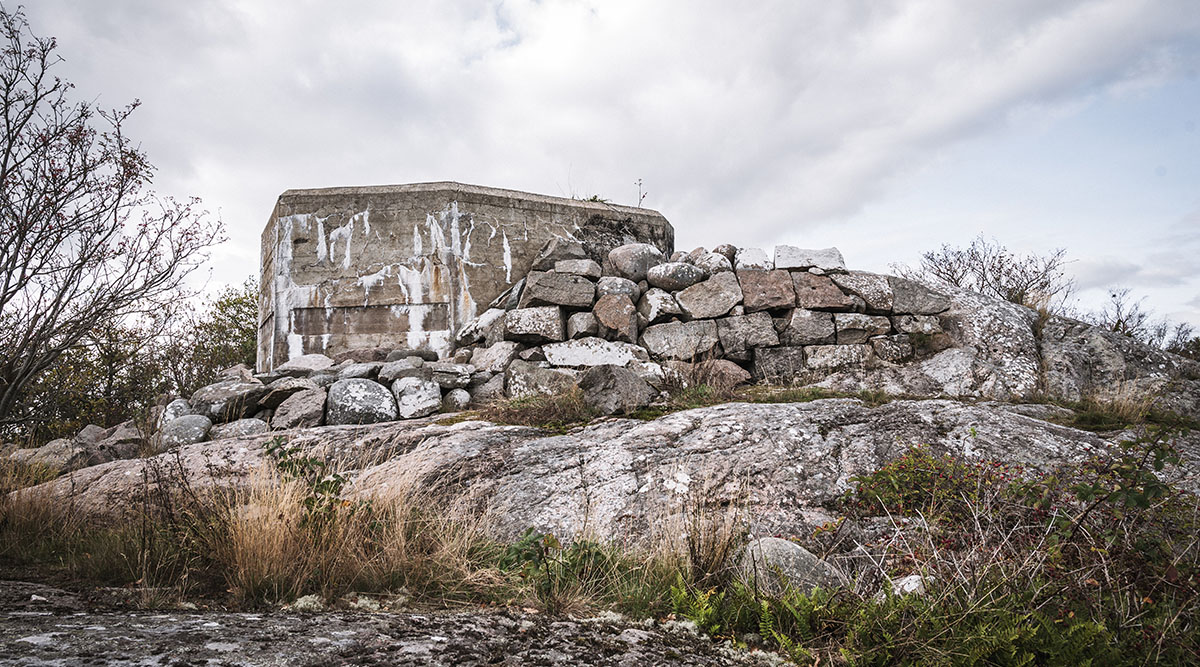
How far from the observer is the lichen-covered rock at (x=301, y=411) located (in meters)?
6.95

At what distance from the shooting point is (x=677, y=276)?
868cm

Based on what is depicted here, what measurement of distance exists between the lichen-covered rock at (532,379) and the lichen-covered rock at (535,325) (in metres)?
0.45

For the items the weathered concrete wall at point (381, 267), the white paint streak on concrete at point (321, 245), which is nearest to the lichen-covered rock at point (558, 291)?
the weathered concrete wall at point (381, 267)

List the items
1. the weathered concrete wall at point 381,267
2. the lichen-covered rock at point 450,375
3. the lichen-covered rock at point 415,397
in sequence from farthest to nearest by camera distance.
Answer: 1. the weathered concrete wall at point 381,267
2. the lichen-covered rock at point 450,375
3. the lichen-covered rock at point 415,397

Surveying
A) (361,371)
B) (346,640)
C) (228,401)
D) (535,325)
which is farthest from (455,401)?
(346,640)

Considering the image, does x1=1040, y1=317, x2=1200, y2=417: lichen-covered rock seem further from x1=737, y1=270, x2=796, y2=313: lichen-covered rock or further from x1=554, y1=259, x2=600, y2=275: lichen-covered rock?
x1=554, y1=259, x2=600, y2=275: lichen-covered rock

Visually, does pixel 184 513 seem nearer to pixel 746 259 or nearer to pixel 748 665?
pixel 748 665

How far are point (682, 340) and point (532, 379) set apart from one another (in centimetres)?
200

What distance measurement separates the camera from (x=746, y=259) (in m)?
8.78

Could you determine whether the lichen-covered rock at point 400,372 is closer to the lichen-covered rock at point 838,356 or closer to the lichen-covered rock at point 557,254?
the lichen-covered rock at point 557,254

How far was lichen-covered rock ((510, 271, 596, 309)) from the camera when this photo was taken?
851 centimetres

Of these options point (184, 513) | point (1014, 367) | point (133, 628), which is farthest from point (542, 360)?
point (133, 628)

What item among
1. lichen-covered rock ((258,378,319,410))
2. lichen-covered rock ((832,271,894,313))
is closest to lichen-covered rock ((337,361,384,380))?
lichen-covered rock ((258,378,319,410))

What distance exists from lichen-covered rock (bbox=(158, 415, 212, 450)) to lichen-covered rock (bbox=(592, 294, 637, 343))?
4.63 metres
